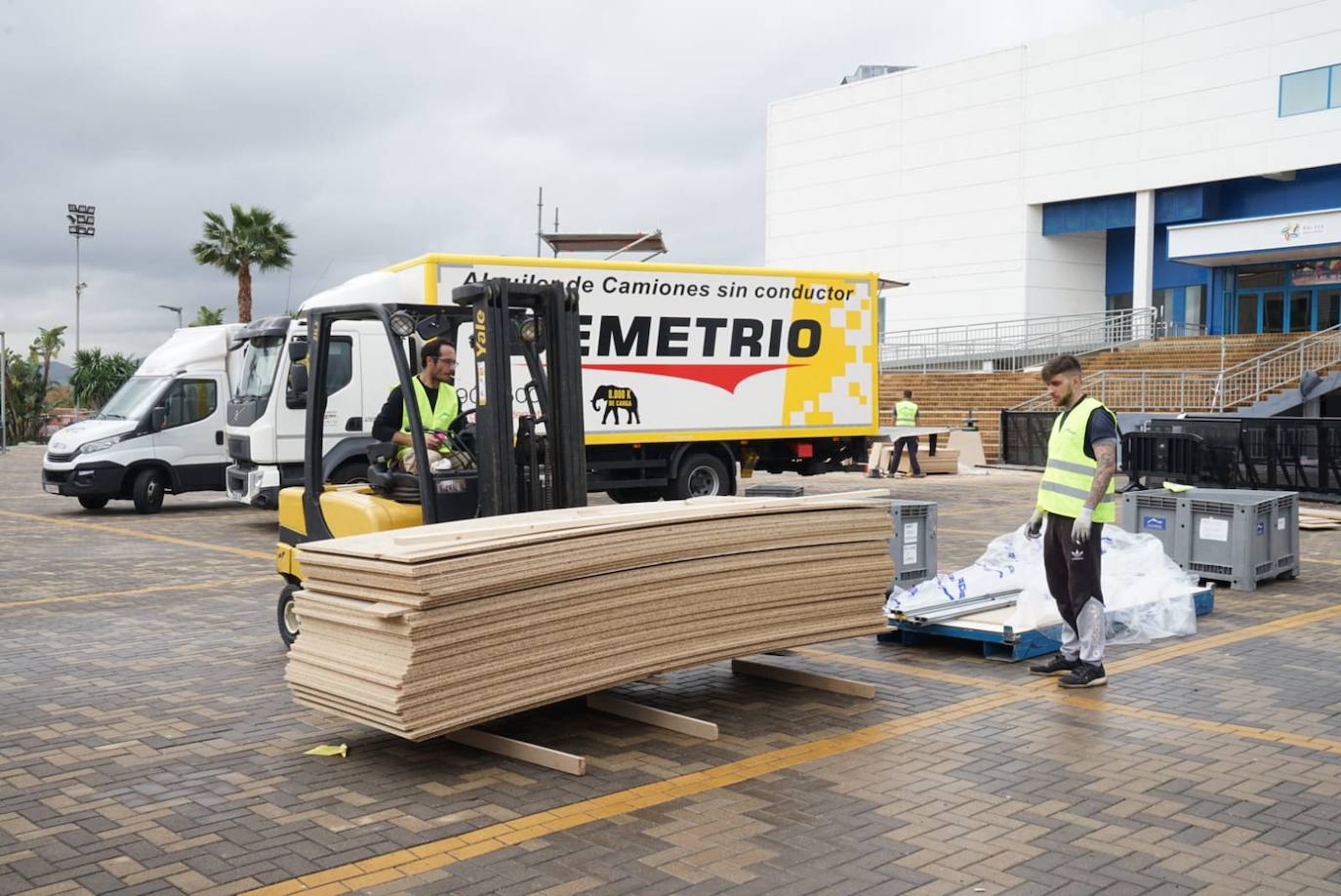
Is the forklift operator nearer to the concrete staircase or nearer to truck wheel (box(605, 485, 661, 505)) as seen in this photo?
truck wheel (box(605, 485, 661, 505))

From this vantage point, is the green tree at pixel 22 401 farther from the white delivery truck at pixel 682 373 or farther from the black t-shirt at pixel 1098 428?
the black t-shirt at pixel 1098 428

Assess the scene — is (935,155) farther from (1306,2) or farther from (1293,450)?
(1293,450)

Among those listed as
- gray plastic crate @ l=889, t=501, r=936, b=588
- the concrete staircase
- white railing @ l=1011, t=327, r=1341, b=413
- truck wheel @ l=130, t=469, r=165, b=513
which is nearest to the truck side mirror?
gray plastic crate @ l=889, t=501, r=936, b=588

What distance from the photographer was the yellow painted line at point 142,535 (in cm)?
1405

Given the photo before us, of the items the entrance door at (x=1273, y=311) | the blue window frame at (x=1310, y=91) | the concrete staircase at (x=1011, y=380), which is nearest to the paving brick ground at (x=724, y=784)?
the concrete staircase at (x=1011, y=380)

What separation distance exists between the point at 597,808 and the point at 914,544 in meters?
5.68

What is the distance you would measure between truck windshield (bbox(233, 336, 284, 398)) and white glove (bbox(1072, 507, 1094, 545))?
1155cm

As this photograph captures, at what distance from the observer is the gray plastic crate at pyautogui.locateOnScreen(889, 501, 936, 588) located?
33.6 ft

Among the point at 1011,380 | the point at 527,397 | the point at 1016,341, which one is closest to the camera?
the point at 527,397

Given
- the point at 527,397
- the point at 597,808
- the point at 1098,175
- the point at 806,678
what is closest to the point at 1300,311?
the point at 1098,175

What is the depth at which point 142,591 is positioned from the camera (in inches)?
441

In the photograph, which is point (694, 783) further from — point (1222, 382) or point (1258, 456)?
point (1222, 382)

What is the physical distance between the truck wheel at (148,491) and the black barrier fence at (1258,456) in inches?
587

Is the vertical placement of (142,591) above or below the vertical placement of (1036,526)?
below
